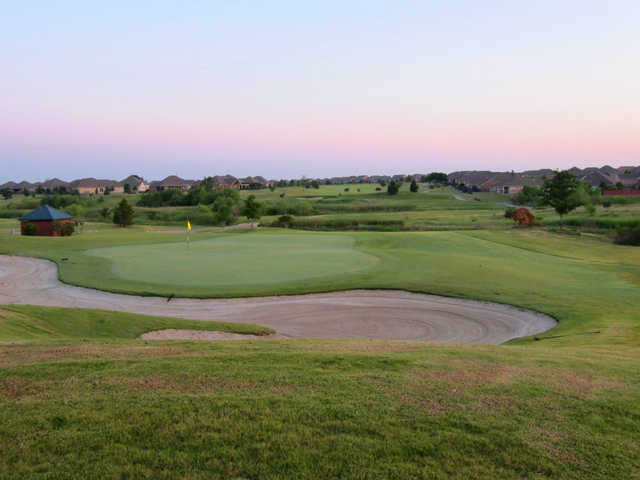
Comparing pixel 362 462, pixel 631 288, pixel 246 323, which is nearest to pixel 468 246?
pixel 631 288

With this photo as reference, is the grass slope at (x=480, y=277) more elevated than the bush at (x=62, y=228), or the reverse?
the bush at (x=62, y=228)

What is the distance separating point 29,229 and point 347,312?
53692mm

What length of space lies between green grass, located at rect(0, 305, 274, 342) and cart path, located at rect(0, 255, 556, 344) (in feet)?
7.16

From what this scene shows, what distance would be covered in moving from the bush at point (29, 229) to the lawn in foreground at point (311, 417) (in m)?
57.8

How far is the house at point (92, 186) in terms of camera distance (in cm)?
18141

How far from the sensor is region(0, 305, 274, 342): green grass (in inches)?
671

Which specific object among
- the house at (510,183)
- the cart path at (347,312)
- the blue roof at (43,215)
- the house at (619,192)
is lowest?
the cart path at (347,312)

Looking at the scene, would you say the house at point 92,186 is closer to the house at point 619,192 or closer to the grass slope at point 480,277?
the grass slope at point 480,277

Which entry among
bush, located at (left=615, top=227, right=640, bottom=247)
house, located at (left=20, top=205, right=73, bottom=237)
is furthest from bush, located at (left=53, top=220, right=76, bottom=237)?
bush, located at (left=615, top=227, right=640, bottom=247)

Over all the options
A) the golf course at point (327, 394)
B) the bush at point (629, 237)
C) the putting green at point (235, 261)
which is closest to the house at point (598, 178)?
the bush at point (629, 237)

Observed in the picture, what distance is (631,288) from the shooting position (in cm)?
2572

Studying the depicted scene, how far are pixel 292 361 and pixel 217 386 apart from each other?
6.74 ft

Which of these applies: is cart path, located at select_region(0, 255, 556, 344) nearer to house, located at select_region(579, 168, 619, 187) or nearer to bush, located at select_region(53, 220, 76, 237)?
bush, located at select_region(53, 220, 76, 237)

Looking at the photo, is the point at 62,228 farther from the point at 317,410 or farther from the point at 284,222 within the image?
the point at 317,410
